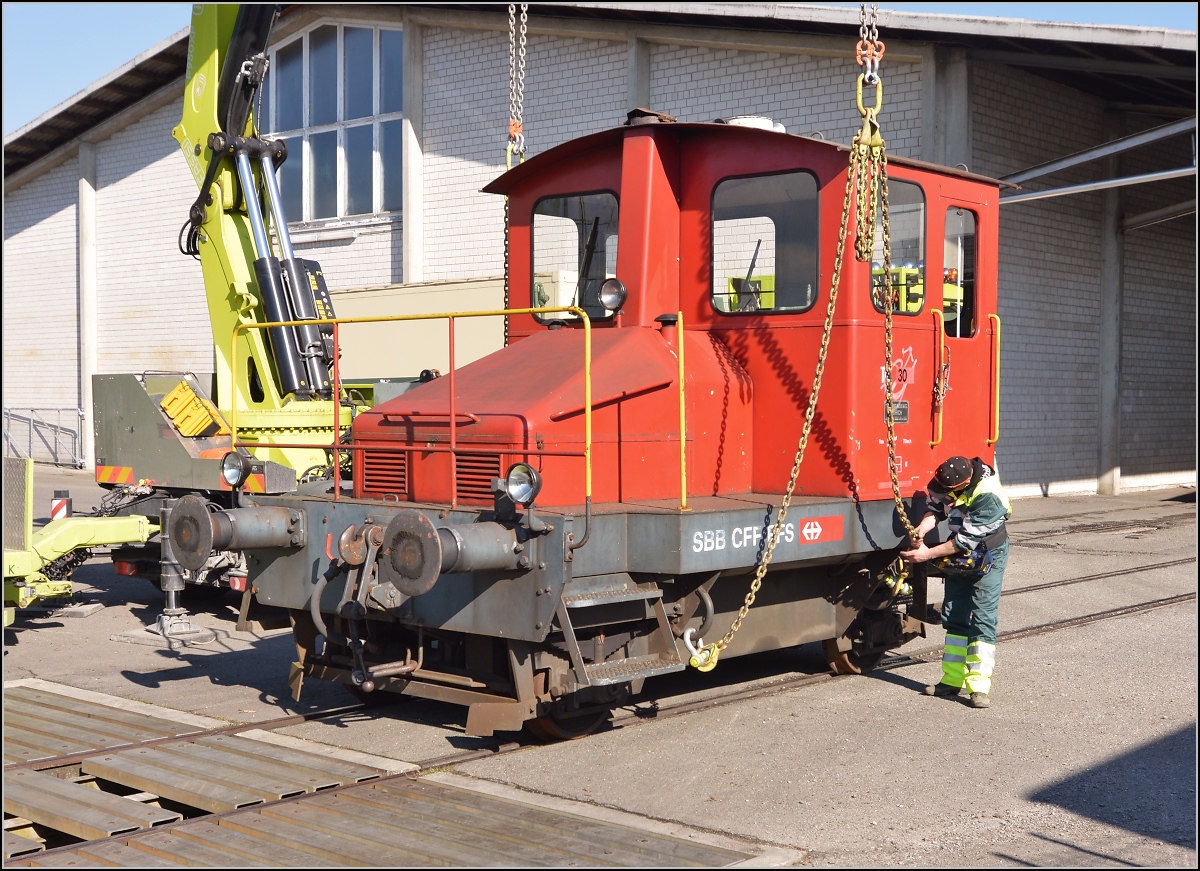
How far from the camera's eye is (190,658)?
8.89 m

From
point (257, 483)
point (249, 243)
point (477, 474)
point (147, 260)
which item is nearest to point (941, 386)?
point (477, 474)

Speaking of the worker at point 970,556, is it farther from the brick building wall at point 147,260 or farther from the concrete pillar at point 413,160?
the brick building wall at point 147,260

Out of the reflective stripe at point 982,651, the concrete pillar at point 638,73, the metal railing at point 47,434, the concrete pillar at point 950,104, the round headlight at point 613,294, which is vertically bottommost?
the reflective stripe at point 982,651

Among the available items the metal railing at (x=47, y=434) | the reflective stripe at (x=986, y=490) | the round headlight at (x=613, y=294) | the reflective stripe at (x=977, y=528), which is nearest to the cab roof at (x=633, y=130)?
the round headlight at (x=613, y=294)

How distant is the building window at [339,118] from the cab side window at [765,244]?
51.5ft

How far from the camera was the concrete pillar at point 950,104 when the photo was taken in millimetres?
16141

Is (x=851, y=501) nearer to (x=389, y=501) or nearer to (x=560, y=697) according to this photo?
(x=560, y=697)

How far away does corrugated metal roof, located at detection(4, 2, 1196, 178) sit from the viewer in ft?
46.8

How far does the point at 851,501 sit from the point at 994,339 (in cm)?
195

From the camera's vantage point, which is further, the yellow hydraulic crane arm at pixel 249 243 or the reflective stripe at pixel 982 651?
the yellow hydraulic crane arm at pixel 249 243

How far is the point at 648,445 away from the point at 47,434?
25542 millimetres

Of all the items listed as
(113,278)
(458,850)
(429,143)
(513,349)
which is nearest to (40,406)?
(113,278)

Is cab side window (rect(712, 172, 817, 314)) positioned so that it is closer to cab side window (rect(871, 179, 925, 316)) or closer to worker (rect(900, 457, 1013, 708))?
cab side window (rect(871, 179, 925, 316))

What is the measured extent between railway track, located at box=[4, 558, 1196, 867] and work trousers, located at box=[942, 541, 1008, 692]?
6.76ft
